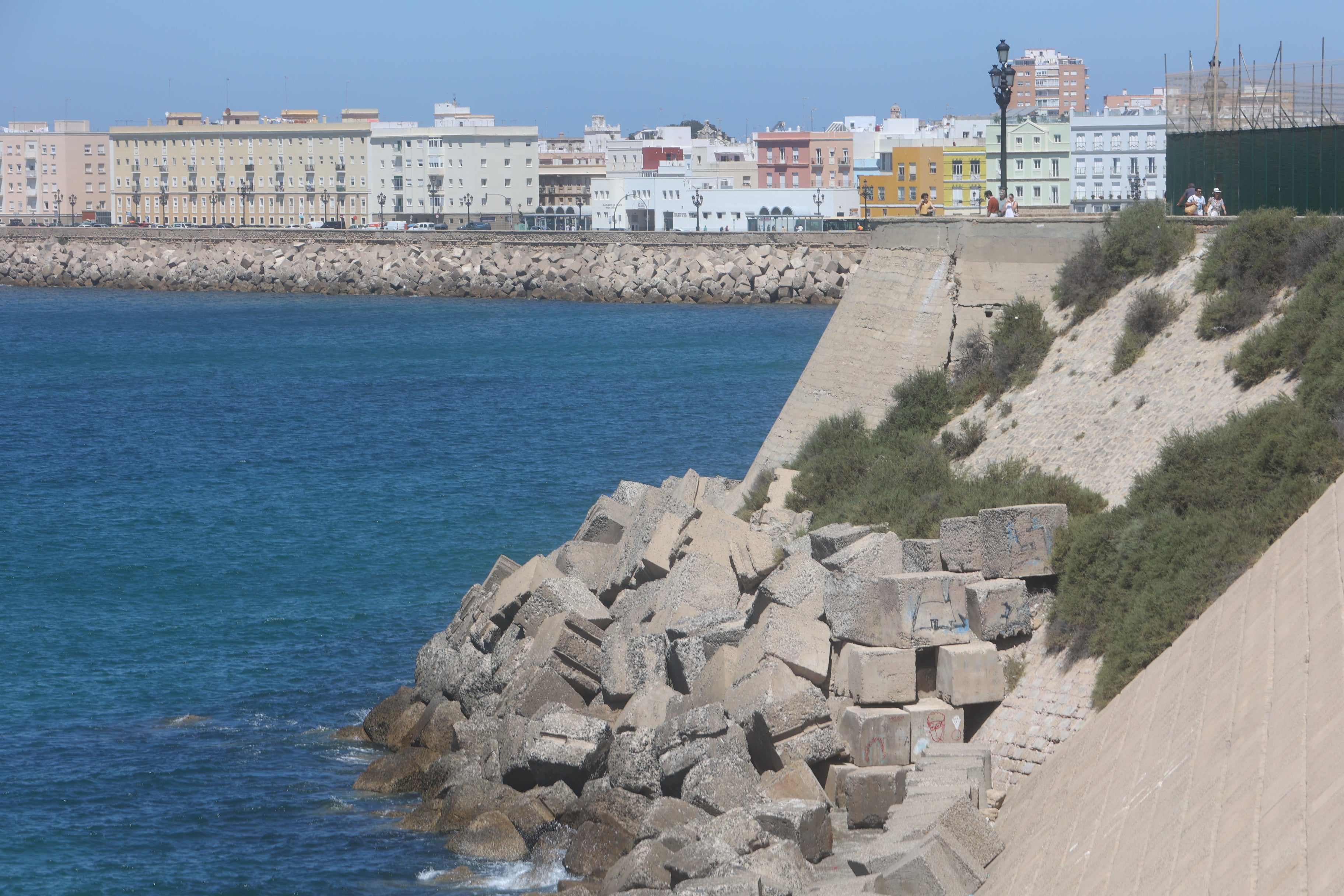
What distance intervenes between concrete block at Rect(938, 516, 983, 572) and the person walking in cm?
758

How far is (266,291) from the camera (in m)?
97.9

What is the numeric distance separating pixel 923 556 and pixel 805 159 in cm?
9864

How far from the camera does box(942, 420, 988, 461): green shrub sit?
18109 millimetres

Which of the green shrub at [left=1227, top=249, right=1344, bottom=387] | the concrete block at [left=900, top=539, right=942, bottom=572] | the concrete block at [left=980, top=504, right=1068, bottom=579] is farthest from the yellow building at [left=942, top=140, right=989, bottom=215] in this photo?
the concrete block at [left=980, top=504, right=1068, bottom=579]

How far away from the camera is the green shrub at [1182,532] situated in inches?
449

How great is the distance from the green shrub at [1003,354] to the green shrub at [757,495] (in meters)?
2.68

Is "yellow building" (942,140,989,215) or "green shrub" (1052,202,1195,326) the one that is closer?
"green shrub" (1052,202,1195,326)

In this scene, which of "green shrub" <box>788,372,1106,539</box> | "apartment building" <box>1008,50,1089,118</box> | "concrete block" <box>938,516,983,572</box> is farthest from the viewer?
"apartment building" <box>1008,50,1089,118</box>

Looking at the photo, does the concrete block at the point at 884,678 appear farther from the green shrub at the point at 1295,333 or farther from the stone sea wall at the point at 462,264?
the stone sea wall at the point at 462,264

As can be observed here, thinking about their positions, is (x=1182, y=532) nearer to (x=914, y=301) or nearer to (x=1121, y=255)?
(x=1121, y=255)

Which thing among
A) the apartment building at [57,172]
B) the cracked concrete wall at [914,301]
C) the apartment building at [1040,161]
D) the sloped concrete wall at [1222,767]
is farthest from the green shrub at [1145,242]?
the apartment building at [57,172]

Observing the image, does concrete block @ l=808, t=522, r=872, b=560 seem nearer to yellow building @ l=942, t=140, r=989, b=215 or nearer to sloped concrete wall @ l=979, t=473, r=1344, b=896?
sloped concrete wall @ l=979, t=473, r=1344, b=896

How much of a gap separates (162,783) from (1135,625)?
10067mm

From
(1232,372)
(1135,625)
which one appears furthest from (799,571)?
(1232,372)
